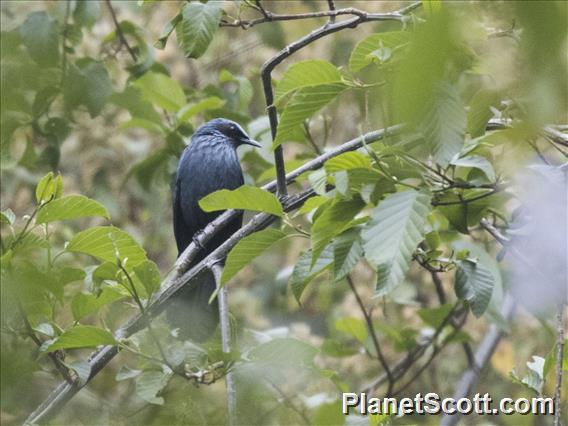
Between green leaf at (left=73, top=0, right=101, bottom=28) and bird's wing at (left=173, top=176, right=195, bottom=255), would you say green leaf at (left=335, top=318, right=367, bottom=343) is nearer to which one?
bird's wing at (left=173, top=176, right=195, bottom=255)

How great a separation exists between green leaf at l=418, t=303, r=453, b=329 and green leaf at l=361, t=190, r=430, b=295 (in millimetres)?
2175

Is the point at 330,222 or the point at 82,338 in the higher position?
the point at 330,222

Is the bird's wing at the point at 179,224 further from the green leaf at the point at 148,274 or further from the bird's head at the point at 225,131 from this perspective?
the green leaf at the point at 148,274

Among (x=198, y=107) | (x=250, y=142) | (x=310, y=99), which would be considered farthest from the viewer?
(x=250, y=142)

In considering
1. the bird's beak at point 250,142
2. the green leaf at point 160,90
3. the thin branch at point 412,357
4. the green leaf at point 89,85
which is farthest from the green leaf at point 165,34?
the thin branch at point 412,357

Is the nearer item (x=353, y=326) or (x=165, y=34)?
(x=165, y=34)

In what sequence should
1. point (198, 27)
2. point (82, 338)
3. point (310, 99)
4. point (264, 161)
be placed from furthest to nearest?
point (264, 161) → point (198, 27) → point (82, 338) → point (310, 99)

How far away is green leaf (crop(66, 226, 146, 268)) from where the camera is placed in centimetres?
221

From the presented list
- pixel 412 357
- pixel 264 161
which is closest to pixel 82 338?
pixel 412 357

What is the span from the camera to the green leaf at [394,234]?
1.68m

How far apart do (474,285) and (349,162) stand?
→ 2.39 ft

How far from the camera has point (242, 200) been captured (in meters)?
2.10

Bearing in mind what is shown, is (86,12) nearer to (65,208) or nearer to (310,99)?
(65,208)

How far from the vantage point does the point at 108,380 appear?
12.7ft
